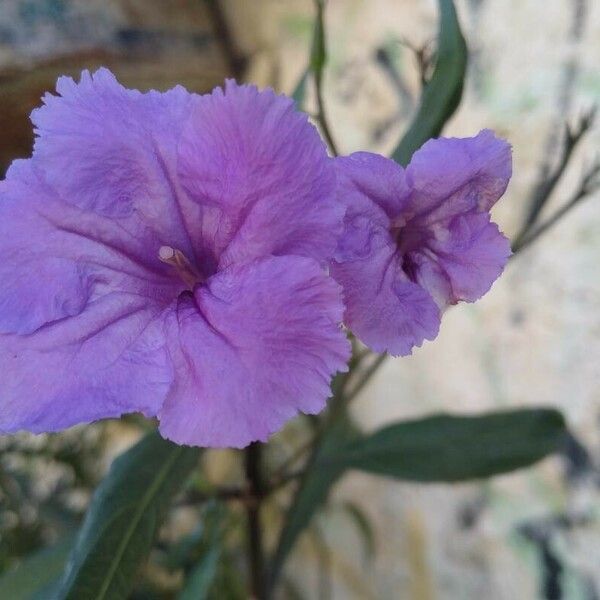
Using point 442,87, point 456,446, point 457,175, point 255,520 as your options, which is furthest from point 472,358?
point 457,175

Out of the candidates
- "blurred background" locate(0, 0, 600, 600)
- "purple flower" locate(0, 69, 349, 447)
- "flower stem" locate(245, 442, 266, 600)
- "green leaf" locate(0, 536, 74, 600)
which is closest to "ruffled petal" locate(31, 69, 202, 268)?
"purple flower" locate(0, 69, 349, 447)

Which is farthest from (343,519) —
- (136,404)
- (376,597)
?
(136,404)

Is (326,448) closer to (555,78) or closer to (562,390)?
(562,390)

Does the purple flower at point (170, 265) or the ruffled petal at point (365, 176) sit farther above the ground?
the ruffled petal at point (365, 176)

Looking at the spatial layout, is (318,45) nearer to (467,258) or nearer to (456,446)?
(467,258)

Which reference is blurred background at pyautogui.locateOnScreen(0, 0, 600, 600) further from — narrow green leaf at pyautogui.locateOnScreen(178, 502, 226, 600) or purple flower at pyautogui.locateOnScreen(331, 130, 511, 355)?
purple flower at pyautogui.locateOnScreen(331, 130, 511, 355)

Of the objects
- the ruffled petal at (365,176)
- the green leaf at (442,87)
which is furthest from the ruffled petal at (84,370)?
the green leaf at (442,87)

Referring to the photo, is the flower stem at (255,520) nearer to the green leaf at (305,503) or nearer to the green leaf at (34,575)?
the green leaf at (305,503)
